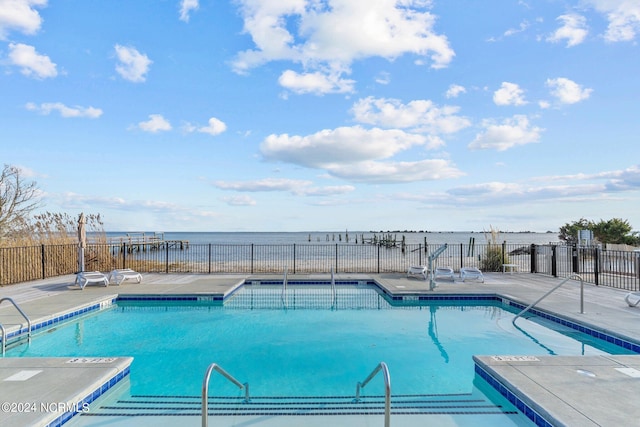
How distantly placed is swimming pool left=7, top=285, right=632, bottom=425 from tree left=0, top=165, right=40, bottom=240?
19.3 feet

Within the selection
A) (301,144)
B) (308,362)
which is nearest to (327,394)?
(308,362)

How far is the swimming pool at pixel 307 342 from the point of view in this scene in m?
4.22

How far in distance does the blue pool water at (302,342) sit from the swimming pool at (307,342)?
0.05 feet

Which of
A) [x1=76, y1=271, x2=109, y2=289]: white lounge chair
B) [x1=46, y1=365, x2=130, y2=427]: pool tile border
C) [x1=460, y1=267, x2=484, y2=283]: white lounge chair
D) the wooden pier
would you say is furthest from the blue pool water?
the wooden pier

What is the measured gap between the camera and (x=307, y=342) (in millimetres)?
5820

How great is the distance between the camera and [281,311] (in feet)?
25.8

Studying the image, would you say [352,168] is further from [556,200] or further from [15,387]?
[15,387]

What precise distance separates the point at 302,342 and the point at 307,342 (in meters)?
0.08

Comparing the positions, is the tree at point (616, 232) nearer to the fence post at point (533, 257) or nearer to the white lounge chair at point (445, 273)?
the fence post at point (533, 257)

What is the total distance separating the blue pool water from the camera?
432cm

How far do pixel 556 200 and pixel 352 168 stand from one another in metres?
11.2

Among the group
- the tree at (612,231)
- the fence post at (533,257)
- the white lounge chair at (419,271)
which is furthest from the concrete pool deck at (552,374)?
the tree at (612,231)

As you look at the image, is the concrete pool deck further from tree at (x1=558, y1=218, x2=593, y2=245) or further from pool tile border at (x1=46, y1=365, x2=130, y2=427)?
tree at (x1=558, y1=218, x2=593, y2=245)

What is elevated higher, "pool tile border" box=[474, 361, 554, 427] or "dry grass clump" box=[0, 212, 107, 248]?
"dry grass clump" box=[0, 212, 107, 248]
